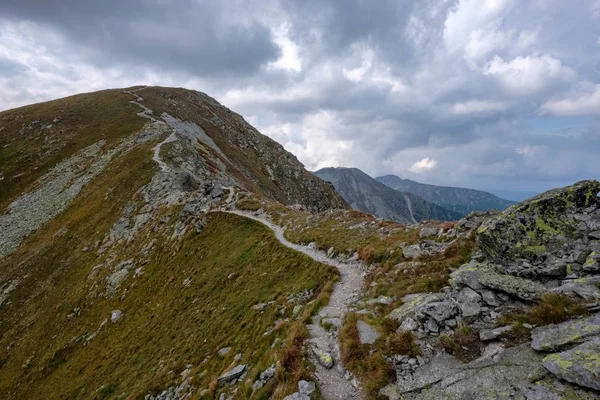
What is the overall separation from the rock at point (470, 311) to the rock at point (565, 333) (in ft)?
5.95

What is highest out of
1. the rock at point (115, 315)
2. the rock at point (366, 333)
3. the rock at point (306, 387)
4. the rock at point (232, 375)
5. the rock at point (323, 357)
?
the rock at point (366, 333)

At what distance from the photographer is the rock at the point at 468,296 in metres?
11.3

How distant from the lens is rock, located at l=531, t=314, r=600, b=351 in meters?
7.93

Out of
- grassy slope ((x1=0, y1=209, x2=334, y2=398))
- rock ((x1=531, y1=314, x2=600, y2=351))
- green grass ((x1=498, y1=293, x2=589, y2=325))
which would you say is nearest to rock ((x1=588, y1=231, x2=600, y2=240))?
green grass ((x1=498, y1=293, x2=589, y2=325))

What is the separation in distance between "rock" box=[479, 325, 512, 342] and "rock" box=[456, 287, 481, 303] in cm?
161

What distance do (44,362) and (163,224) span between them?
67.6 feet

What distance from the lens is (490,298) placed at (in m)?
11.1

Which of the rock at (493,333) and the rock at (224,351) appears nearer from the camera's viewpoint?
the rock at (493,333)

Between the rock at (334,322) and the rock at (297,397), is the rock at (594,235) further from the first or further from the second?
the rock at (297,397)

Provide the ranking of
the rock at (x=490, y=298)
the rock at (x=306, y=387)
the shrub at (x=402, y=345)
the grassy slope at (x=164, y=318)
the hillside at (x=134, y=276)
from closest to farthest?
the rock at (x=306, y=387)
the shrub at (x=402, y=345)
the rock at (x=490, y=298)
the hillside at (x=134, y=276)
the grassy slope at (x=164, y=318)

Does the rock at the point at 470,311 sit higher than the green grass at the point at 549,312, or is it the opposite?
the green grass at the point at 549,312

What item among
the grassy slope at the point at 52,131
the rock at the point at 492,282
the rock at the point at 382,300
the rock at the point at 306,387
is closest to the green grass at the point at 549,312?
the rock at the point at 492,282

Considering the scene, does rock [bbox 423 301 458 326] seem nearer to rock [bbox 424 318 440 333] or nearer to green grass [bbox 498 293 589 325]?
rock [bbox 424 318 440 333]

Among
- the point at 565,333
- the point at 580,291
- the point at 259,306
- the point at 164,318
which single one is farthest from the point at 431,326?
the point at 164,318
